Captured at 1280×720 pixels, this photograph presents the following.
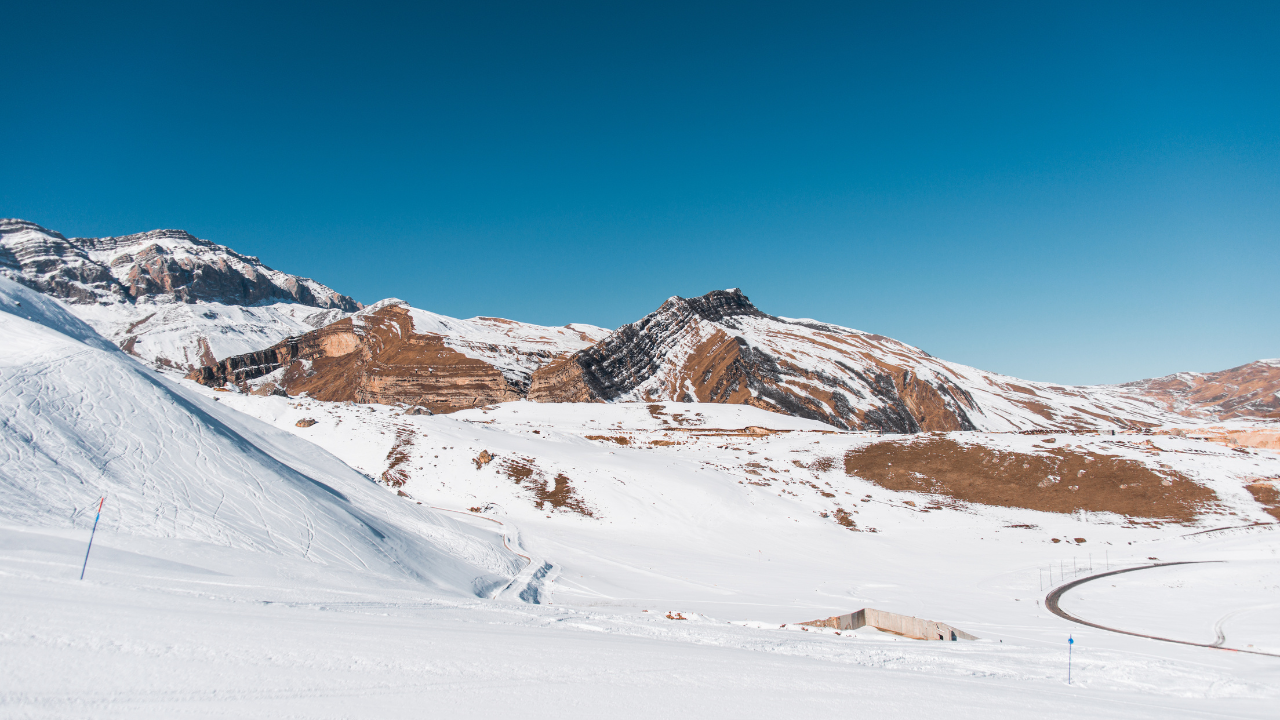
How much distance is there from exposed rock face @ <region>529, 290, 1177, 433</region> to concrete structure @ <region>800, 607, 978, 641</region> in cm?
7966

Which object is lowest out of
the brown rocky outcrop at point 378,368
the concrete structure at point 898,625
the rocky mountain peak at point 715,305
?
the concrete structure at point 898,625

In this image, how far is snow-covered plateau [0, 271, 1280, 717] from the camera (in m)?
5.68

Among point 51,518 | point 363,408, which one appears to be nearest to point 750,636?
point 51,518

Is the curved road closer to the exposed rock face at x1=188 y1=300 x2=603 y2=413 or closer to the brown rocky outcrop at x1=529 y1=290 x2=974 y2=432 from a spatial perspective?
the brown rocky outcrop at x1=529 y1=290 x2=974 y2=432

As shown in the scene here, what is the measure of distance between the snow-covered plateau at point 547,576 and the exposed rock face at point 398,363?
6673 cm

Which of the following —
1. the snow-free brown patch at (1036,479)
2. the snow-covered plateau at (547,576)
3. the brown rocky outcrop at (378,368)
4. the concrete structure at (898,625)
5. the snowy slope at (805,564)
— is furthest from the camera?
the brown rocky outcrop at (378,368)

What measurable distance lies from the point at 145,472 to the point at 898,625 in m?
18.2

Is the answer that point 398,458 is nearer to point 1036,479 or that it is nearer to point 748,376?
point 1036,479

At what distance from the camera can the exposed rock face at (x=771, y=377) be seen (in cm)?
10112

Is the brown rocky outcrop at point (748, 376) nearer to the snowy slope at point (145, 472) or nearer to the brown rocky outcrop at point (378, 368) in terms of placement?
the brown rocky outcrop at point (378, 368)

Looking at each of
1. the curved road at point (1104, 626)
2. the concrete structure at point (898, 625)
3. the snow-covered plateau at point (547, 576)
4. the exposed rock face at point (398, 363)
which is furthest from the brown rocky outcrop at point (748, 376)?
the concrete structure at point (898, 625)

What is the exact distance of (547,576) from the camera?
22594mm

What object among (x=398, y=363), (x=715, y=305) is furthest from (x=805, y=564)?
(x=715, y=305)

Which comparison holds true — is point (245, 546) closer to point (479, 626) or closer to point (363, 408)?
point (479, 626)
